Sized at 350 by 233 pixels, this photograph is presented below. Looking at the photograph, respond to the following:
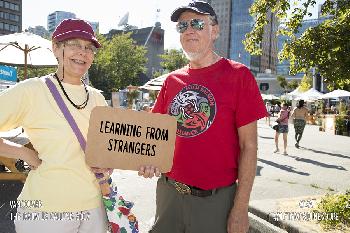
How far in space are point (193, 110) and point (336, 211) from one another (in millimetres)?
2594

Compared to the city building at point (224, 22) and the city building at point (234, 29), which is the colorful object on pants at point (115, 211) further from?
the city building at point (224, 22)

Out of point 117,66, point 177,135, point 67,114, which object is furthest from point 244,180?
point 117,66

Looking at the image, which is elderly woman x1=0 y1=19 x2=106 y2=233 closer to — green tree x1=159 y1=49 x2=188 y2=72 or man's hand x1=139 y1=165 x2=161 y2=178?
man's hand x1=139 y1=165 x2=161 y2=178

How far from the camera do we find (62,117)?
2.20 meters

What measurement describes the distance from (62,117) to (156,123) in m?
0.57

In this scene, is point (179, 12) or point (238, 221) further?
point (179, 12)

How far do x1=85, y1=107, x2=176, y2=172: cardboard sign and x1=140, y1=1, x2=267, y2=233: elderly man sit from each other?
0.42ft

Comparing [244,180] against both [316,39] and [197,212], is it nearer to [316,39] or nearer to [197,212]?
[197,212]

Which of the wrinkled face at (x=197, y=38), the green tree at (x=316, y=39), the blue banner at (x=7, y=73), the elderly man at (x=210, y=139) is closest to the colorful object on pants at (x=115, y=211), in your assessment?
the elderly man at (x=210, y=139)

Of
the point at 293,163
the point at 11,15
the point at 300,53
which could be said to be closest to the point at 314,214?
the point at 300,53

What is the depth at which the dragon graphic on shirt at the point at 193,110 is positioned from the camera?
97.3 inches

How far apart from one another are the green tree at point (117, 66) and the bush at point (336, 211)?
45.9 m

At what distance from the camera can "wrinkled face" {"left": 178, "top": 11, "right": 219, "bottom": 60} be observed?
8.54ft

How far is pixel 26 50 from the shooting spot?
969 centimetres
